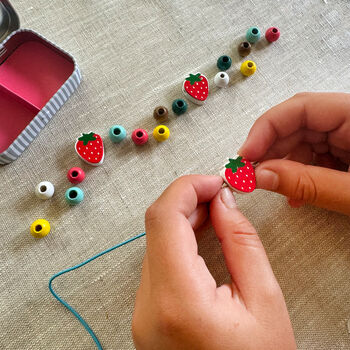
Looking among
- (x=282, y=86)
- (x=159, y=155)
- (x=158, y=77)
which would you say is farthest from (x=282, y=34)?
(x=159, y=155)

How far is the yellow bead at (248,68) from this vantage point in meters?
0.86

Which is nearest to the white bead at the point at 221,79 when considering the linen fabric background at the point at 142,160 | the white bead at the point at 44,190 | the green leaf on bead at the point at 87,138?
the linen fabric background at the point at 142,160

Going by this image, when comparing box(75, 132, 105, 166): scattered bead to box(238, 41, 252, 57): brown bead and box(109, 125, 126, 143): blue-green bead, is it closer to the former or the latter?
box(109, 125, 126, 143): blue-green bead

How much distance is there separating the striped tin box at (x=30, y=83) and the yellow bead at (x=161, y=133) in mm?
252

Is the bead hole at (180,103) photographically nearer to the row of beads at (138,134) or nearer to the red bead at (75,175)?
the row of beads at (138,134)

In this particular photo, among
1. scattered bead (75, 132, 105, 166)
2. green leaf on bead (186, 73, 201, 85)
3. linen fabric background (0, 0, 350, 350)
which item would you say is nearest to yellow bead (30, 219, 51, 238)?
linen fabric background (0, 0, 350, 350)

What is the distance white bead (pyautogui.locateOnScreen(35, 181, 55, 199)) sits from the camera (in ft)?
2.46

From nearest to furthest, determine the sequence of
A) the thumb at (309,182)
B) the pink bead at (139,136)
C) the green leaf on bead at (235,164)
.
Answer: the thumb at (309,182) < the green leaf on bead at (235,164) < the pink bead at (139,136)

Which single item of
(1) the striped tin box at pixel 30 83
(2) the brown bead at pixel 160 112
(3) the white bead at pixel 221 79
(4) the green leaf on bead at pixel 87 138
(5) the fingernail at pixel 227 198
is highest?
(1) the striped tin box at pixel 30 83

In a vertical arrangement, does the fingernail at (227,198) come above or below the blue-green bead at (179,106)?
below

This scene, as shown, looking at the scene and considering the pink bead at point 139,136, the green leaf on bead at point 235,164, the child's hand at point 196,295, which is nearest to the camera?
the child's hand at point 196,295

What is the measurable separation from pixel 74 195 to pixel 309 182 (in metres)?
0.52

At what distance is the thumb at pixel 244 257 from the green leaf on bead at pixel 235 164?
97 millimetres

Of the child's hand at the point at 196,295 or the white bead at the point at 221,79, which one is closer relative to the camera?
the child's hand at the point at 196,295
